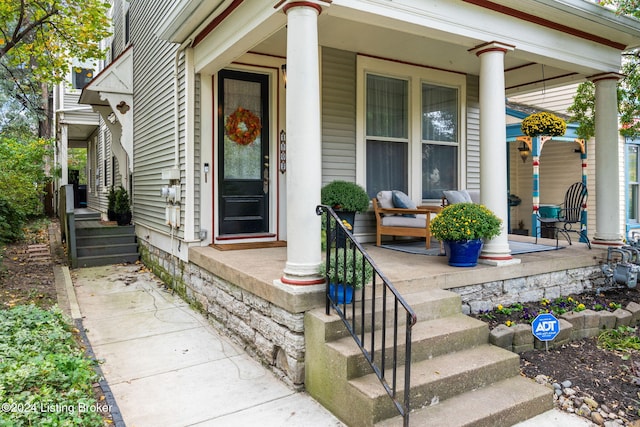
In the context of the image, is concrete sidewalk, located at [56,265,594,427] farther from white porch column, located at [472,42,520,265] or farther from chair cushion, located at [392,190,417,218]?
chair cushion, located at [392,190,417,218]

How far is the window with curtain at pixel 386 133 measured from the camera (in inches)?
233

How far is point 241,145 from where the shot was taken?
215 inches

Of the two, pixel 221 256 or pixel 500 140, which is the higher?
pixel 500 140

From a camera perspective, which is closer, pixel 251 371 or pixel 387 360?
pixel 387 360

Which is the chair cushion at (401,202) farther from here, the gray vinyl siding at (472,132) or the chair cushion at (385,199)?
the gray vinyl siding at (472,132)

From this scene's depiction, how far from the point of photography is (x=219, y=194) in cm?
535

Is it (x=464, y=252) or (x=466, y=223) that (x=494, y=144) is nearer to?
(x=466, y=223)

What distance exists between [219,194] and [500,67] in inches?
134

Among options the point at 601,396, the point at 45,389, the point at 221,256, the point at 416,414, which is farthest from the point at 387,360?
the point at 221,256

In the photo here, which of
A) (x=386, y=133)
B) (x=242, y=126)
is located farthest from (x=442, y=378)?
(x=386, y=133)

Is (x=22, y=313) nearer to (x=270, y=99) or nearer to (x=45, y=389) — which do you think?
(x=45, y=389)

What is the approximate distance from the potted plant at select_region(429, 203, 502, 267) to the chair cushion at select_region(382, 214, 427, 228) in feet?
3.73

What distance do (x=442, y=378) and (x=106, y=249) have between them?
20.7 feet

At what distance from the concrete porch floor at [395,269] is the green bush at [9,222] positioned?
459 cm
